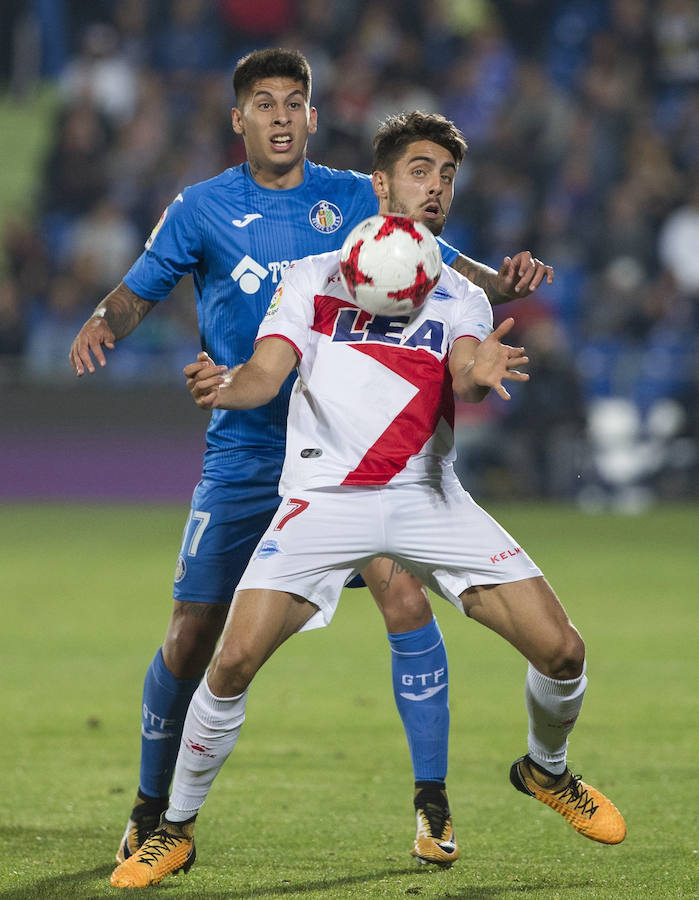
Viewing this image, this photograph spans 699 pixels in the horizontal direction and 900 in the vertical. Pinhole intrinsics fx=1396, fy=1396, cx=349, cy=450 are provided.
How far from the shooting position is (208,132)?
17.3 meters

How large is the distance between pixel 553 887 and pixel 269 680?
3.64 m

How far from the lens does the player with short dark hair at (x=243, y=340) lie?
450 cm

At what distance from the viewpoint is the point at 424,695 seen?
179 inches

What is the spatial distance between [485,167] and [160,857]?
1373 centimetres

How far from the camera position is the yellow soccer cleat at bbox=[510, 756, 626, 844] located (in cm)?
418

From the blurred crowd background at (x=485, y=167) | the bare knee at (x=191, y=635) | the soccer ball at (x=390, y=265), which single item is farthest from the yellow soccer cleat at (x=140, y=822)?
the blurred crowd background at (x=485, y=167)

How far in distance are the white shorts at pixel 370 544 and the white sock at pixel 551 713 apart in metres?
0.35

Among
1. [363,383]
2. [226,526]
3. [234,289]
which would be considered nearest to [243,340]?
[234,289]

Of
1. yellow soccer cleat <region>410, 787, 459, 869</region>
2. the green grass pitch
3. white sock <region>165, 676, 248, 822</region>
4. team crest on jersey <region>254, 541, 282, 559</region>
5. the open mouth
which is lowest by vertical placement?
the green grass pitch

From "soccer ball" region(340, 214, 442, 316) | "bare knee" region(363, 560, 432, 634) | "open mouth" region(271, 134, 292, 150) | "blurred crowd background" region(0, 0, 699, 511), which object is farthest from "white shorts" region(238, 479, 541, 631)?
"blurred crowd background" region(0, 0, 699, 511)

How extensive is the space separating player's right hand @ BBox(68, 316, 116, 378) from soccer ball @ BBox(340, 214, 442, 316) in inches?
34.4

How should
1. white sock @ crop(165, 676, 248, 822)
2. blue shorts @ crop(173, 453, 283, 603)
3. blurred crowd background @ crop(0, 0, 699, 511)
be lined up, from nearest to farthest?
white sock @ crop(165, 676, 248, 822) < blue shorts @ crop(173, 453, 283, 603) < blurred crowd background @ crop(0, 0, 699, 511)

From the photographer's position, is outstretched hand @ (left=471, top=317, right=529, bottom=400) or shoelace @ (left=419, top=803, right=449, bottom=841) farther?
shoelace @ (left=419, top=803, right=449, bottom=841)

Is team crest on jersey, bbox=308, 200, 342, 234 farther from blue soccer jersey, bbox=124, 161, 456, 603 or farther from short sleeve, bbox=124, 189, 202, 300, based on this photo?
short sleeve, bbox=124, 189, 202, 300
